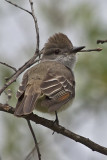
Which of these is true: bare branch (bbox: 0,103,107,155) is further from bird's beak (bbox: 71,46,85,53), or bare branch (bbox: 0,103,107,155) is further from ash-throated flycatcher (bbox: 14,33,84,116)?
bird's beak (bbox: 71,46,85,53)

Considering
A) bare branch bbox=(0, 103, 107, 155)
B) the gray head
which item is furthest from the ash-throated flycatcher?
bare branch bbox=(0, 103, 107, 155)

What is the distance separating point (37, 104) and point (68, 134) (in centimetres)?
61

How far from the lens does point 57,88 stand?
486 cm

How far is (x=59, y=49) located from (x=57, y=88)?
184 centimetres

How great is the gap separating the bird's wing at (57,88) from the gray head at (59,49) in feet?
3.09

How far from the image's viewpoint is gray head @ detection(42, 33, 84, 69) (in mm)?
6434

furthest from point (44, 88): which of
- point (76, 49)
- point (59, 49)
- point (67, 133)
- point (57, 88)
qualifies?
point (59, 49)

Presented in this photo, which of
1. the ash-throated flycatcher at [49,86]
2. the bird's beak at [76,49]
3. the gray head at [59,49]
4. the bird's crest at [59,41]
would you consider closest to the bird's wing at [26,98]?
the ash-throated flycatcher at [49,86]

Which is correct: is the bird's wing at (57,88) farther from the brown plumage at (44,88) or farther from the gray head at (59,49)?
the gray head at (59,49)

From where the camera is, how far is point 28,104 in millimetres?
4324

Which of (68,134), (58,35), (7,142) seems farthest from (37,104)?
(58,35)

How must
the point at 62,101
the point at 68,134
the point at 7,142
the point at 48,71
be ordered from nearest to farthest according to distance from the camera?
the point at 68,134
the point at 62,101
the point at 48,71
the point at 7,142

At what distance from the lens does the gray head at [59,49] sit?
21.1 ft

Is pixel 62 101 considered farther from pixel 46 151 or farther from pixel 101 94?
pixel 101 94
